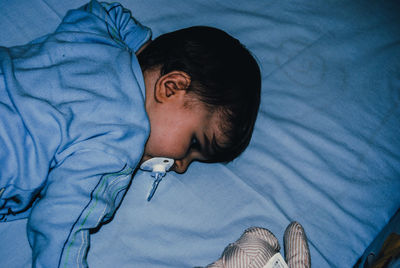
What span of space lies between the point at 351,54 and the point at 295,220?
63 cm

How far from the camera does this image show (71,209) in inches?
27.0

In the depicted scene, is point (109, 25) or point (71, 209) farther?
point (109, 25)

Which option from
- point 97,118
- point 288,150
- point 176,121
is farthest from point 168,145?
point 288,150

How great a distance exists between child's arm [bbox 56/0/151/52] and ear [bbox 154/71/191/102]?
200 mm

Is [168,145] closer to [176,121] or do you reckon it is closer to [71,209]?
[176,121]

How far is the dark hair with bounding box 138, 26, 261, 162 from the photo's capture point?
0.79 metres

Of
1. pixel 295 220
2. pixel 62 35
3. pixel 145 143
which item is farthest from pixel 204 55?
pixel 295 220

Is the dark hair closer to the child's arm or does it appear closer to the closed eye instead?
the closed eye

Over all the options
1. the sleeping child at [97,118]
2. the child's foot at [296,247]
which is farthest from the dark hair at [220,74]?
the child's foot at [296,247]

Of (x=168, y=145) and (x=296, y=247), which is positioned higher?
(x=168, y=145)

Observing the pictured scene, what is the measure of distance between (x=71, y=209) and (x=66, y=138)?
0.53 ft

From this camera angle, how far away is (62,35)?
845 mm

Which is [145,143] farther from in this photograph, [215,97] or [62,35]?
[62,35]

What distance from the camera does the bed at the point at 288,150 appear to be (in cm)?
84
